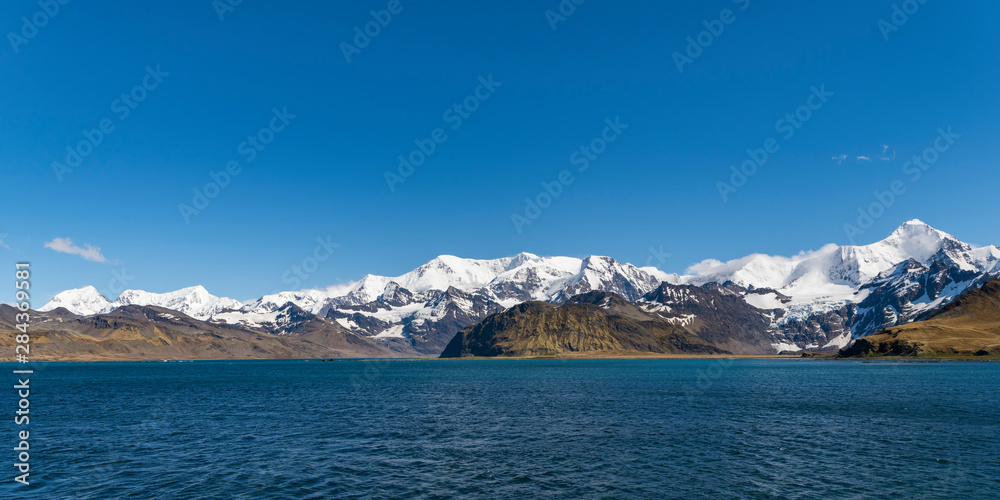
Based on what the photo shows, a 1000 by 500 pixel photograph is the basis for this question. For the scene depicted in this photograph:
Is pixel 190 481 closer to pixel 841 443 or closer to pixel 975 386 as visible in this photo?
pixel 841 443

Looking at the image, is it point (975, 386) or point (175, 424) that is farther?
point (975, 386)

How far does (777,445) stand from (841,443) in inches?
292

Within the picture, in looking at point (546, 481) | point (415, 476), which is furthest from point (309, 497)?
point (546, 481)

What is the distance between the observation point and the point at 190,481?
5266cm

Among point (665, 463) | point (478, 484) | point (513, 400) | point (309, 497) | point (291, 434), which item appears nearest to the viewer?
point (309, 497)

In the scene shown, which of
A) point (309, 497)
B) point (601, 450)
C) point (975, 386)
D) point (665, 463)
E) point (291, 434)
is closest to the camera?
point (309, 497)

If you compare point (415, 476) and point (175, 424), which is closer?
point (415, 476)

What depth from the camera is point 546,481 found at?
172 ft

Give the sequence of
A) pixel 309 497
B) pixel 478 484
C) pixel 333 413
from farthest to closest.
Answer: pixel 333 413
pixel 478 484
pixel 309 497

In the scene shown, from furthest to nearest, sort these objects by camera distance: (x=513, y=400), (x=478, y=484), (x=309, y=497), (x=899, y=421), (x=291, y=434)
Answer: (x=513, y=400), (x=899, y=421), (x=291, y=434), (x=478, y=484), (x=309, y=497)

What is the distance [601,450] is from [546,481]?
15.2 m

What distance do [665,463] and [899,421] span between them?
156 ft

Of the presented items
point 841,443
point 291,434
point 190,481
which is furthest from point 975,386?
Answer: point 190,481

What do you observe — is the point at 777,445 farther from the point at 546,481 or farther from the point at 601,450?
the point at 546,481
